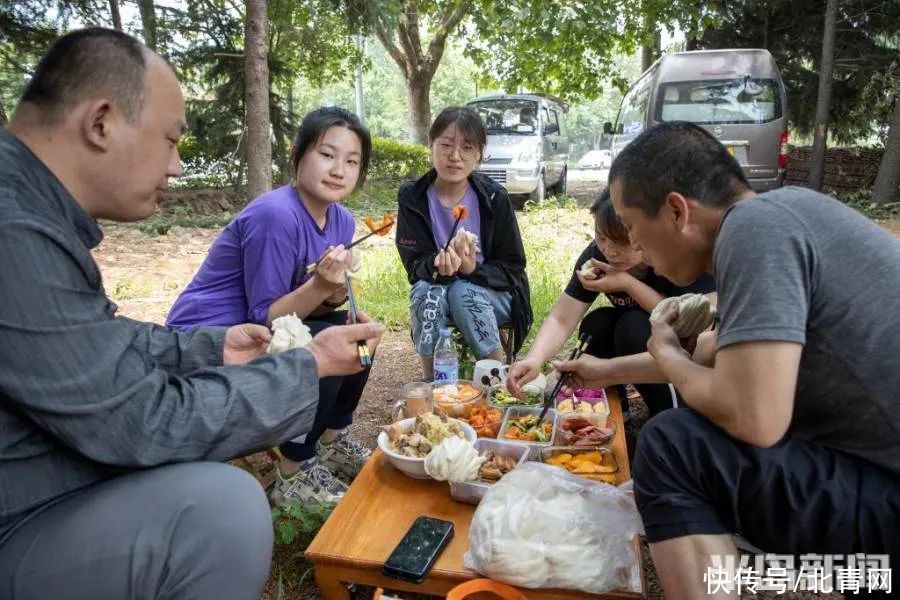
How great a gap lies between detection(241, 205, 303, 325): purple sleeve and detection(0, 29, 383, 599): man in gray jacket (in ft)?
3.37

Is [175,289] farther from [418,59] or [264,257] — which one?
[418,59]

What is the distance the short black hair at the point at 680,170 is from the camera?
1.53 meters

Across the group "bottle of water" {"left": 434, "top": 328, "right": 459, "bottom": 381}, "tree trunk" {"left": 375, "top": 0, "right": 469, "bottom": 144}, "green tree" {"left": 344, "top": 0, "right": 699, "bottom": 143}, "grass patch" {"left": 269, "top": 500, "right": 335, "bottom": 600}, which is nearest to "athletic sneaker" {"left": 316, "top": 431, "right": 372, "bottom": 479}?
"grass patch" {"left": 269, "top": 500, "right": 335, "bottom": 600}

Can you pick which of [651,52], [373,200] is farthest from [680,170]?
[651,52]

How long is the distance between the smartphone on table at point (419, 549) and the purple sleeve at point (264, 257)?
47.1 inches

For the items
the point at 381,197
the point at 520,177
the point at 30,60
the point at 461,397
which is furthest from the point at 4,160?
the point at 381,197

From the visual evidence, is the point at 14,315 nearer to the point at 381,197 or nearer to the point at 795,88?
the point at 381,197

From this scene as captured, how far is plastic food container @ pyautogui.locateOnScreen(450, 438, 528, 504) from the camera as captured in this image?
1.80 metres

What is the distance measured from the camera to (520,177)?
34.3 ft

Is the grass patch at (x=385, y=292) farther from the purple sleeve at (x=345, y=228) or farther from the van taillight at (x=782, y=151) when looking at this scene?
the van taillight at (x=782, y=151)

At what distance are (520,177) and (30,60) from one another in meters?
6.97

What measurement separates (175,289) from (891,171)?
9468 millimetres

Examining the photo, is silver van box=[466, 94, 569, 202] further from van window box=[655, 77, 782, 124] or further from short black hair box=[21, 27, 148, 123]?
short black hair box=[21, 27, 148, 123]

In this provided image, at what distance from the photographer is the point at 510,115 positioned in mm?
11281
